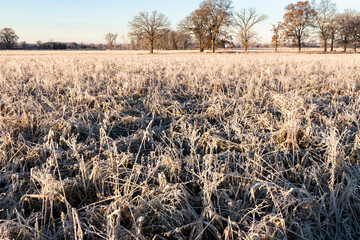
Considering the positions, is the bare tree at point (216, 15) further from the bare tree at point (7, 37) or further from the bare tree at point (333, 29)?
the bare tree at point (7, 37)

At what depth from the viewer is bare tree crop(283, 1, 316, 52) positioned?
38.9 meters

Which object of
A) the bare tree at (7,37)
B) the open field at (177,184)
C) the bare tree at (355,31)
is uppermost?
the bare tree at (7,37)

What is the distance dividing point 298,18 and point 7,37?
82.1m

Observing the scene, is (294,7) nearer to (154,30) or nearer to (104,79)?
(154,30)

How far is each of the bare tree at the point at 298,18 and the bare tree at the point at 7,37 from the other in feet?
260

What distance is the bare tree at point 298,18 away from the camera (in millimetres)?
38875

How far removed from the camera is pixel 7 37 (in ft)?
227

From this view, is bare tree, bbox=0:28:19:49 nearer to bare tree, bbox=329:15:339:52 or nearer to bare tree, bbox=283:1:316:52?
bare tree, bbox=283:1:316:52

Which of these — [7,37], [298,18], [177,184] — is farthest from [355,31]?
[7,37]

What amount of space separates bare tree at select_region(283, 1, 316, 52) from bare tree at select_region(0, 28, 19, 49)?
260ft

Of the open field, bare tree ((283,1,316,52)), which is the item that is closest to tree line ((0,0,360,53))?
bare tree ((283,1,316,52))

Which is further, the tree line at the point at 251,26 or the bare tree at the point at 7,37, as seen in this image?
the bare tree at the point at 7,37

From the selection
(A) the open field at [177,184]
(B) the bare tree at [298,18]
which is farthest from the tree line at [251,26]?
(A) the open field at [177,184]

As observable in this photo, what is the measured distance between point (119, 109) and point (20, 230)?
2185mm
